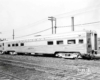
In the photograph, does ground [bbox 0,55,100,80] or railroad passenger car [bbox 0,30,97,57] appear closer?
ground [bbox 0,55,100,80]

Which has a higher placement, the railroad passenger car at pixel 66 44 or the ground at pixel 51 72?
the railroad passenger car at pixel 66 44

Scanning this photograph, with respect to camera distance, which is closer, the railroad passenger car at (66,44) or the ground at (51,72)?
the ground at (51,72)

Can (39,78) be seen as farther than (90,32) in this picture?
No

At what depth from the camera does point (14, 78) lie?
652cm

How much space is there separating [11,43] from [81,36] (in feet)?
55.2

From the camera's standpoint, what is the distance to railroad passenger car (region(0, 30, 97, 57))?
14219mm

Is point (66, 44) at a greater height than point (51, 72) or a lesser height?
greater

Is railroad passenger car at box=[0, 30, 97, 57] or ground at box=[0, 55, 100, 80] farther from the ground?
railroad passenger car at box=[0, 30, 97, 57]

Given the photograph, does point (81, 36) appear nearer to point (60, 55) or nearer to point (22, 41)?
point (60, 55)

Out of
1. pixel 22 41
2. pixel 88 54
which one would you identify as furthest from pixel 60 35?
pixel 22 41

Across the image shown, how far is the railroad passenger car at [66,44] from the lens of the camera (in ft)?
46.6

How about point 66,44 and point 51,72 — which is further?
point 66,44

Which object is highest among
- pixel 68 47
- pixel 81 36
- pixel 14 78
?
pixel 81 36

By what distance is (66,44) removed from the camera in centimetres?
1555
